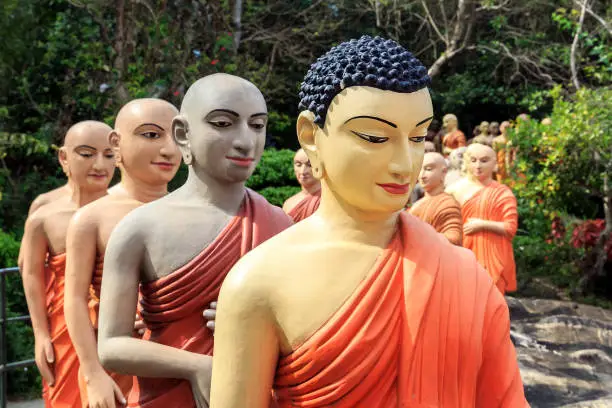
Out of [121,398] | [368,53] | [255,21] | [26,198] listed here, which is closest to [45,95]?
[26,198]

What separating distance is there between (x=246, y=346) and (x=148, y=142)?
1.52 meters

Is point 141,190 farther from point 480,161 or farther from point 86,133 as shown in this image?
point 480,161

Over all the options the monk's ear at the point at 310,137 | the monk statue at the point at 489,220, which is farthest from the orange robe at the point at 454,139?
the monk's ear at the point at 310,137

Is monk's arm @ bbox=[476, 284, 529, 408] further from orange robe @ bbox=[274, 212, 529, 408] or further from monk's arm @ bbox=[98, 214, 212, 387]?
monk's arm @ bbox=[98, 214, 212, 387]

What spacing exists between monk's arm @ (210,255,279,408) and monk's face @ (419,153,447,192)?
4858mm

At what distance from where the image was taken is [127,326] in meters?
2.66

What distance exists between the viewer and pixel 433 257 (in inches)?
78.8

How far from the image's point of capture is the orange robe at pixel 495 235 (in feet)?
25.1

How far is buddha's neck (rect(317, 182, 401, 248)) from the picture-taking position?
207 cm

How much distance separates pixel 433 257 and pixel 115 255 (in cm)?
121

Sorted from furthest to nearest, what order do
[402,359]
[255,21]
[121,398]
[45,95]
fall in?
[255,21] → [45,95] → [121,398] → [402,359]

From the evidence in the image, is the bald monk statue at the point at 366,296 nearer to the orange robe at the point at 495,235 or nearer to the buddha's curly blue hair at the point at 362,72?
the buddha's curly blue hair at the point at 362,72

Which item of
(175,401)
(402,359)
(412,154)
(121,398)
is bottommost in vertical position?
(121,398)

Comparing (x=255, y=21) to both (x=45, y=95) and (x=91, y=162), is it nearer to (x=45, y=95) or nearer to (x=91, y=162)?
(x=45, y=95)
